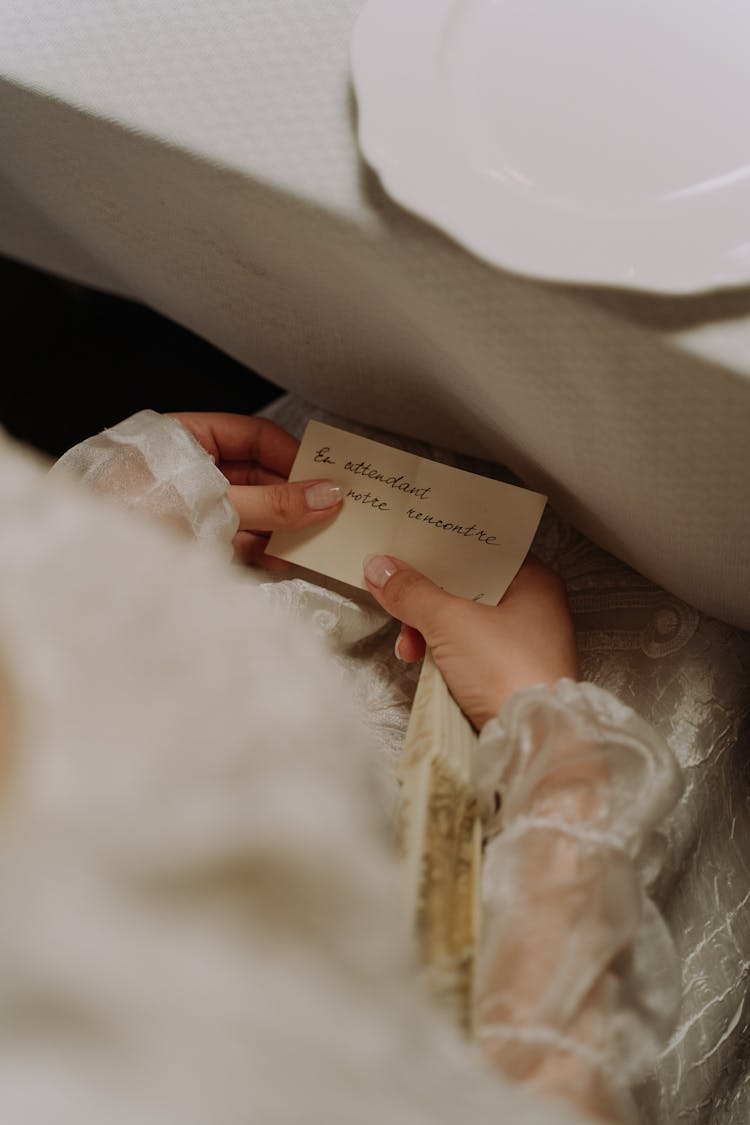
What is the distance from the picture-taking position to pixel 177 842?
269 mm

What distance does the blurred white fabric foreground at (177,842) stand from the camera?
0.86 ft

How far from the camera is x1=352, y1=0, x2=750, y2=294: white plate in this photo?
425 mm

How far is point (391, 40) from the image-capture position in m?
0.48

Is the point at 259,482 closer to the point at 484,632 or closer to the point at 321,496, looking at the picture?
the point at 321,496

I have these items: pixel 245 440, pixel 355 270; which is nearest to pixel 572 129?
pixel 355 270

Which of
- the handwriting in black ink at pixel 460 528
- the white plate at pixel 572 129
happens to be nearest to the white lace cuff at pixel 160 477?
the handwriting in black ink at pixel 460 528

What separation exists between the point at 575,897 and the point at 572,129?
396 mm

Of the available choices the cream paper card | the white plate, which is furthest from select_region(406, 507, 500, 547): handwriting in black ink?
the white plate

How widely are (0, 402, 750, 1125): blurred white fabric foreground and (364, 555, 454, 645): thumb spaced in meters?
0.29

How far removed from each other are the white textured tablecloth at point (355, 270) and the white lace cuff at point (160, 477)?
0.48ft

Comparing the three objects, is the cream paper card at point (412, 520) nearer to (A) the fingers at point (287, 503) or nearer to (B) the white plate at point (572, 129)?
(A) the fingers at point (287, 503)

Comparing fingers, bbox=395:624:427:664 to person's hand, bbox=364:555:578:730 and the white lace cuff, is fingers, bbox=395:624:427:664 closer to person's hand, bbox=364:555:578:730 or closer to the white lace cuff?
person's hand, bbox=364:555:578:730

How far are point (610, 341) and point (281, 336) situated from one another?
0.35 meters

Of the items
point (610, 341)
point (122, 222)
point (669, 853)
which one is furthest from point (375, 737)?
point (122, 222)
